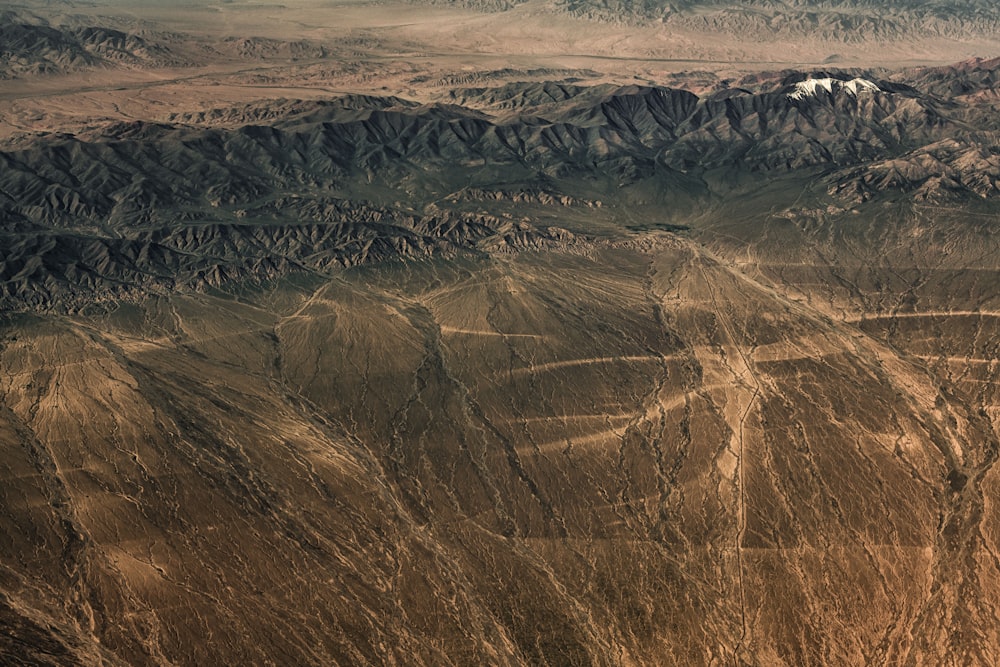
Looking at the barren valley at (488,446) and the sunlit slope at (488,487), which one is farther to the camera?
the barren valley at (488,446)

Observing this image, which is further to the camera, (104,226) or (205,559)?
(104,226)

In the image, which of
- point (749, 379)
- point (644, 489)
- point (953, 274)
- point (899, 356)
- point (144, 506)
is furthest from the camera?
point (953, 274)

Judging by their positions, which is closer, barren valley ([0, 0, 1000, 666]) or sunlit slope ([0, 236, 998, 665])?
sunlit slope ([0, 236, 998, 665])

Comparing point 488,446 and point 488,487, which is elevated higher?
point 488,446

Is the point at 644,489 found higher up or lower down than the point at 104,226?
Result: lower down

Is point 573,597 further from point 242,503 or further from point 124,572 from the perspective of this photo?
point 124,572

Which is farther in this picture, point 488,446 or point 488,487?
point 488,446

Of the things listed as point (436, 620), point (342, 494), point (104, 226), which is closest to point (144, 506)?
point (342, 494)

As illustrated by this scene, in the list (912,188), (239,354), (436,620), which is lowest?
(436,620)

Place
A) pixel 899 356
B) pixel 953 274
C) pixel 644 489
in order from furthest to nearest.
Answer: pixel 953 274 → pixel 899 356 → pixel 644 489
